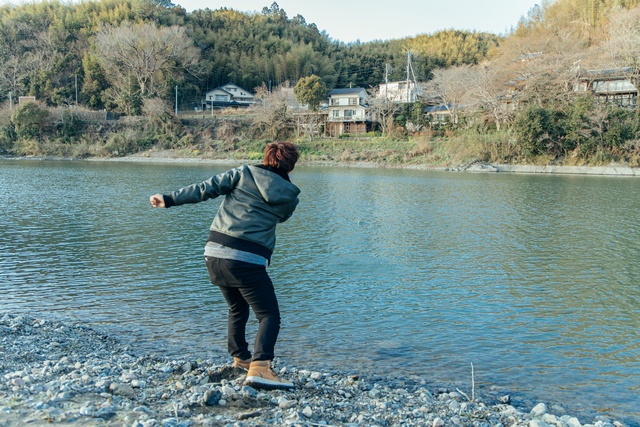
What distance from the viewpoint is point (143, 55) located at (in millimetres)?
67438

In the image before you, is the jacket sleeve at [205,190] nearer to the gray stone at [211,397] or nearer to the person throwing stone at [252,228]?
the person throwing stone at [252,228]

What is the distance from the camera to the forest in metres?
44.0

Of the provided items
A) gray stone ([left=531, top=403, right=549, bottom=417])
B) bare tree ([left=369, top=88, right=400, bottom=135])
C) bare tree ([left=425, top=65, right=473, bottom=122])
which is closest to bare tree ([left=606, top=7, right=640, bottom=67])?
bare tree ([left=425, top=65, right=473, bottom=122])

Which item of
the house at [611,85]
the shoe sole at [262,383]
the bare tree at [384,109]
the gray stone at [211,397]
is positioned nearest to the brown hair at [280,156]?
the shoe sole at [262,383]

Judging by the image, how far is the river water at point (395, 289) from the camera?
6.11 metres

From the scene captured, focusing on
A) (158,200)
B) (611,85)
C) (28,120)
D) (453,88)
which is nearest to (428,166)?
(453,88)

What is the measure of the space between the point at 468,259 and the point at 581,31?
7037cm

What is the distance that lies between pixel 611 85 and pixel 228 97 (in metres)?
53.1

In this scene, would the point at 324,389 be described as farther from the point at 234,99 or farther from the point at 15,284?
the point at 234,99

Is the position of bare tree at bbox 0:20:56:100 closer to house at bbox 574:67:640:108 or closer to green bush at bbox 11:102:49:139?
green bush at bbox 11:102:49:139

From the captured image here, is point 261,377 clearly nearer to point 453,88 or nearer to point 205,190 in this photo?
point 205,190

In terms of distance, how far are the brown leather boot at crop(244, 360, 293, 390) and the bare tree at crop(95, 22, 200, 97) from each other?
68399mm

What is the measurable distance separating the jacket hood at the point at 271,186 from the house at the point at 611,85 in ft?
161

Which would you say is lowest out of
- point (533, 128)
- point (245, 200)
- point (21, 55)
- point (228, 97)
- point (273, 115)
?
point (245, 200)
